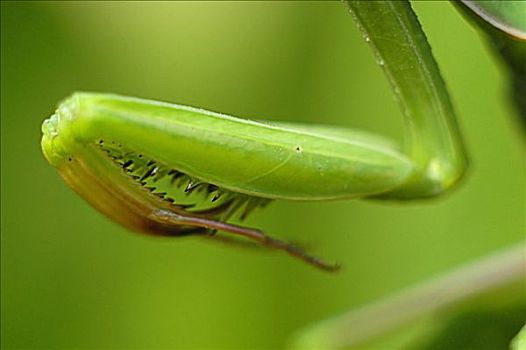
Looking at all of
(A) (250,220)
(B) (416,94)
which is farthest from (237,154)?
(A) (250,220)

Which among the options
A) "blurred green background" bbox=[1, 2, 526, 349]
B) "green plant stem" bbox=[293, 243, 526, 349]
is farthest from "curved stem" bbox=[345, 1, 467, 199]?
"blurred green background" bbox=[1, 2, 526, 349]

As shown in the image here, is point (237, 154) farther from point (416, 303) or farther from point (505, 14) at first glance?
point (416, 303)

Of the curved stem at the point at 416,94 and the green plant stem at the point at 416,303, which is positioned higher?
the curved stem at the point at 416,94

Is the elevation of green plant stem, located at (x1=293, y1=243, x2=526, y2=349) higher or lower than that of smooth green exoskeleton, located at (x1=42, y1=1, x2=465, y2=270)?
lower

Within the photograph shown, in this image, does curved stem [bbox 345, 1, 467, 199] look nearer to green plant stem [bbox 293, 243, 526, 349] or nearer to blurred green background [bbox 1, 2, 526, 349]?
green plant stem [bbox 293, 243, 526, 349]

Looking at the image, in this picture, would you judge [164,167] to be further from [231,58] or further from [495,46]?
[231,58]

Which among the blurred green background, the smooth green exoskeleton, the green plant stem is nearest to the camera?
the smooth green exoskeleton

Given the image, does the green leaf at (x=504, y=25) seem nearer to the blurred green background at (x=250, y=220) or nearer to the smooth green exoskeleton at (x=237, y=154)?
the smooth green exoskeleton at (x=237, y=154)

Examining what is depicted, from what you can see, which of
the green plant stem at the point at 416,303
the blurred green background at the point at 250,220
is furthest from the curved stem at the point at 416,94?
the blurred green background at the point at 250,220
